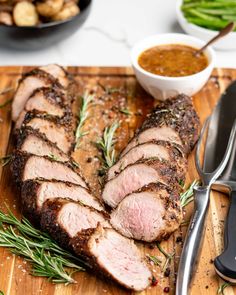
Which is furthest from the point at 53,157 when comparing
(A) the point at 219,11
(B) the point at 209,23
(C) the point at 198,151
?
(A) the point at 219,11

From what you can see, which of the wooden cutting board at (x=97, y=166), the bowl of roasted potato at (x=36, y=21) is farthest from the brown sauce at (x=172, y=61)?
the bowl of roasted potato at (x=36, y=21)

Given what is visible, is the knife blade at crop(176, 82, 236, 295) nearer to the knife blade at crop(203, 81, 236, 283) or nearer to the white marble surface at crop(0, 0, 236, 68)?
the knife blade at crop(203, 81, 236, 283)

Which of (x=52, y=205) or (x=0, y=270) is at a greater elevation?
(x=52, y=205)

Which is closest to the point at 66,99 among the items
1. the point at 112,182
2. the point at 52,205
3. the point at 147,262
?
the point at 112,182

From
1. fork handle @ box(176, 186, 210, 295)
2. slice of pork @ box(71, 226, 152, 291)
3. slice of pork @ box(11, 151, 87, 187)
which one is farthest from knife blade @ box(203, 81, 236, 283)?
slice of pork @ box(11, 151, 87, 187)

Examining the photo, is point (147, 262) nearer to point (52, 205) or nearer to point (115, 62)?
point (52, 205)

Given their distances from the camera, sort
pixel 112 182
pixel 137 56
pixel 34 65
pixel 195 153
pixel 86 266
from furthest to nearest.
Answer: pixel 34 65 < pixel 137 56 < pixel 195 153 < pixel 112 182 < pixel 86 266
